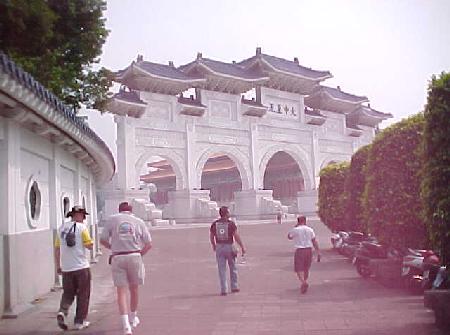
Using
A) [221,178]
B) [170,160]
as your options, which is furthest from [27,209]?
[221,178]

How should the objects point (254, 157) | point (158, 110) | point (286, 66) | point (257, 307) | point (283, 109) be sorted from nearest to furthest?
point (257, 307) < point (158, 110) < point (254, 157) < point (283, 109) < point (286, 66)

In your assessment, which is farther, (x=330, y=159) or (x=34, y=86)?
(x=330, y=159)

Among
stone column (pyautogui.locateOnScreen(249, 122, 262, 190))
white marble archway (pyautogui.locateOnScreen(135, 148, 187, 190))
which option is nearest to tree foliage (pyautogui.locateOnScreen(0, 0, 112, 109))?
white marble archway (pyautogui.locateOnScreen(135, 148, 187, 190))

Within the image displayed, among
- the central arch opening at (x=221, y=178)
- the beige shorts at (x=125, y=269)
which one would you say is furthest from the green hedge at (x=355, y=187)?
the central arch opening at (x=221, y=178)

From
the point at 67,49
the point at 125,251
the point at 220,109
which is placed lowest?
the point at 125,251

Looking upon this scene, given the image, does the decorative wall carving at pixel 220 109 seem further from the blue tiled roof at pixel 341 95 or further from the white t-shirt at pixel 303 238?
the white t-shirt at pixel 303 238

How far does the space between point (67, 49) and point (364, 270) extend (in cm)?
871

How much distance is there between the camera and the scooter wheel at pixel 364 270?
1088 cm

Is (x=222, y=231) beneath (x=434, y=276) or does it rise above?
above

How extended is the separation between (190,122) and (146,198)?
6761 millimetres

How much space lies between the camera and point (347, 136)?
52.8 metres

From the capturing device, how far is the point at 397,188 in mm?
9844

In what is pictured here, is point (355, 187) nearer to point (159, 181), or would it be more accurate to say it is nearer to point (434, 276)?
point (434, 276)

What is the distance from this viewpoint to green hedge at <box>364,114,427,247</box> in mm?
9688
